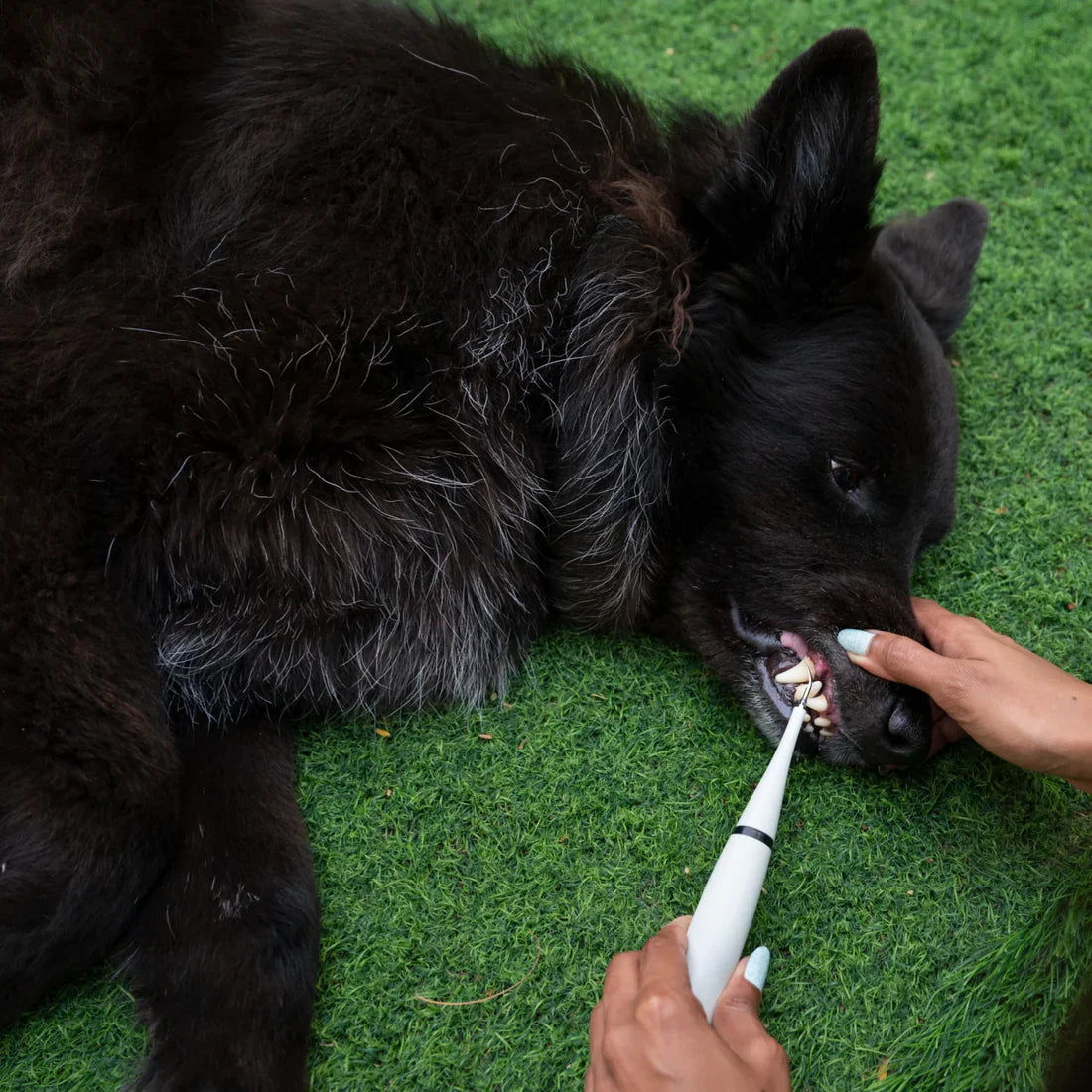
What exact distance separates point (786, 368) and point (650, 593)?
2.41ft

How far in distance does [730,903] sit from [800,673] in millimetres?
696

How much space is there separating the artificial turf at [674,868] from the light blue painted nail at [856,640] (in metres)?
0.35

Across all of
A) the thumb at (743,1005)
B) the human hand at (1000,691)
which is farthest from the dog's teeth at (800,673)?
the thumb at (743,1005)

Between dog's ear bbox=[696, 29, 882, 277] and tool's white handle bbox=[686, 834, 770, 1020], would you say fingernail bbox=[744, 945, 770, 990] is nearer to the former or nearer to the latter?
tool's white handle bbox=[686, 834, 770, 1020]

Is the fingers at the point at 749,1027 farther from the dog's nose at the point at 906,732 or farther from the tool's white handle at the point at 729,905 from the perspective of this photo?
the dog's nose at the point at 906,732

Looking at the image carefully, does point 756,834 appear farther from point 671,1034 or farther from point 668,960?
point 671,1034

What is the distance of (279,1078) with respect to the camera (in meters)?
1.97

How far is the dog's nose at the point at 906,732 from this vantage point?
232 cm

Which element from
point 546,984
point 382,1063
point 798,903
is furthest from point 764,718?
point 382,1063

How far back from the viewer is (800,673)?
2.45 m

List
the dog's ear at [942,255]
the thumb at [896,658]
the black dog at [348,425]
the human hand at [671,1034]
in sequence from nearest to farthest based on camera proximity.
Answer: the human hand at [671,1034]
the black dog at [348,425]
the thumb at [896,658]
the dog's ear at [942,255]

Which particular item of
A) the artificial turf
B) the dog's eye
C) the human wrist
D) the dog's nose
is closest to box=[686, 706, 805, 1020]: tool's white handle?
the artificial turf

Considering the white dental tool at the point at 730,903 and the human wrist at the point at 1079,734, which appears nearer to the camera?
the white dental tool at the point at 730,903

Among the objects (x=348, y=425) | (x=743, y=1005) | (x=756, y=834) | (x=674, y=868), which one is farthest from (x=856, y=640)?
(x=348, y=425)
